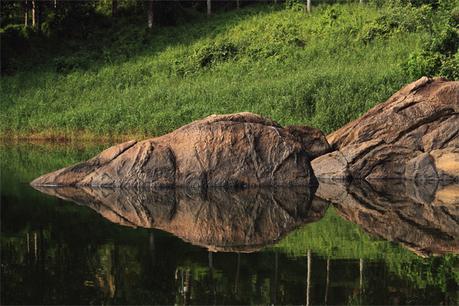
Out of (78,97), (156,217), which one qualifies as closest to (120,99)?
(78,97)

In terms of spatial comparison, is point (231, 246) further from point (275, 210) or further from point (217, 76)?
point (217, 76)

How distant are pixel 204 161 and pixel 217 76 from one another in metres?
20.9

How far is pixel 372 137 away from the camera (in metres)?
25.0

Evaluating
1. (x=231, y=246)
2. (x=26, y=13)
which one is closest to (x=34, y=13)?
(x=26, y=13)

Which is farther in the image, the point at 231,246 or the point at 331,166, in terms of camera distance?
the point at 331,166

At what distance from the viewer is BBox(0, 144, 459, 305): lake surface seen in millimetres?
10477

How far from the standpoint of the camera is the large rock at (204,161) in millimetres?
21906

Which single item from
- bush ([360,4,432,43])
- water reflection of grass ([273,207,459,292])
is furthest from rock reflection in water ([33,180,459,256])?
bush ([360,4,432,43])

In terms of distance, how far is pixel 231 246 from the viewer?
44.8 feet

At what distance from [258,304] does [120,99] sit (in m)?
31.7

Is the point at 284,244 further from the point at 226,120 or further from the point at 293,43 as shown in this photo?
the point at 293,43

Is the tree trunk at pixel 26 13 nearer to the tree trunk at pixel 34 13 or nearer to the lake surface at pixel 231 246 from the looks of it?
the tree trunk at pixel 34 13

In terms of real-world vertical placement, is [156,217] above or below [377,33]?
below

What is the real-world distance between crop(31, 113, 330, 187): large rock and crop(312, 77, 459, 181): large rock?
1792mm
